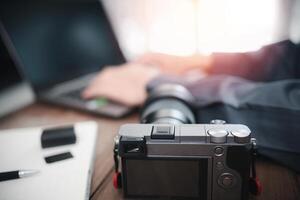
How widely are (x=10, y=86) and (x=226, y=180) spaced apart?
2.15ft

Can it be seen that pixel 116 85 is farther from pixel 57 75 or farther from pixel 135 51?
pixel 135 51

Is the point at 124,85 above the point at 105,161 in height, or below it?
above

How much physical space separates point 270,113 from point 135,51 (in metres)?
0.60

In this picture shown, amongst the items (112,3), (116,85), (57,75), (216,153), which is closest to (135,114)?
(116,85)

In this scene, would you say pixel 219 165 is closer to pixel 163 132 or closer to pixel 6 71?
pixel 163 132

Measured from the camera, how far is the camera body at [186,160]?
426 mm

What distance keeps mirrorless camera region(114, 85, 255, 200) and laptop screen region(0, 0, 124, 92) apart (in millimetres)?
426

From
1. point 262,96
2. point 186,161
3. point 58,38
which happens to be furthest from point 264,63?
point 58,38

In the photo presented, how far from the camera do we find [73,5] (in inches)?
34.6

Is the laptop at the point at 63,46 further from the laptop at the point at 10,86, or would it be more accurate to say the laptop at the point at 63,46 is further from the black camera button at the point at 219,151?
the black camera button at the point at 219,151

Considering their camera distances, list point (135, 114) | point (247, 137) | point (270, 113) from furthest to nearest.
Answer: point (135, 114)
point (270, 113)
point (247, 137)

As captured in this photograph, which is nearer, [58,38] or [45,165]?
[45,165]

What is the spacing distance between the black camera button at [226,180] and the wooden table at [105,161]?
0.07m

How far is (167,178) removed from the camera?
0.45 m
